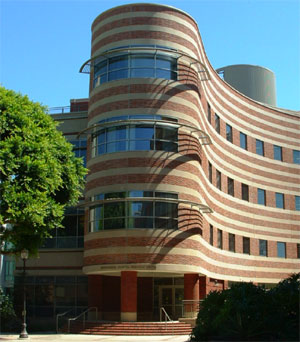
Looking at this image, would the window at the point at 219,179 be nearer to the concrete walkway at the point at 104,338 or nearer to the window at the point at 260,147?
the window at the point at 260,147

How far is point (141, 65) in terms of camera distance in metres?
33.3

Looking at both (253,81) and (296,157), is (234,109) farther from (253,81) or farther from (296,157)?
(253,81)

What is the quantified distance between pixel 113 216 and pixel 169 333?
726cm

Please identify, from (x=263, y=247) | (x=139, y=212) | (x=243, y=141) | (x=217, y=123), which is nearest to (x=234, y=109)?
(x=243, y=141)

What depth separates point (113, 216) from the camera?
31.4 m

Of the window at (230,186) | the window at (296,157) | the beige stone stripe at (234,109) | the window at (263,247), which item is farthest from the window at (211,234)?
the window at (296,157)

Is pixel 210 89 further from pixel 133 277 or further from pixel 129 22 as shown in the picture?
pixel 133 277

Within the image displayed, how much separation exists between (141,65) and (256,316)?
64.5 ft

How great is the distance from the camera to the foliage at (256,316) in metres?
17.5

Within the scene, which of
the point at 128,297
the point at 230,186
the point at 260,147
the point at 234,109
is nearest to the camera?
the point at 128,297

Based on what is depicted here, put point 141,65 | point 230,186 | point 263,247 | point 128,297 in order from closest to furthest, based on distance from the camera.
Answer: point 128,297, point 141,65, point 230,186, point 263,247

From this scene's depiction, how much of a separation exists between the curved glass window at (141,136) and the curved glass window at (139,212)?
277 cm

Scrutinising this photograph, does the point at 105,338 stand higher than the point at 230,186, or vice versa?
the point at 230,186

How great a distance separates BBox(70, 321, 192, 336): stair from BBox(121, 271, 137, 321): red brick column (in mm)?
716
